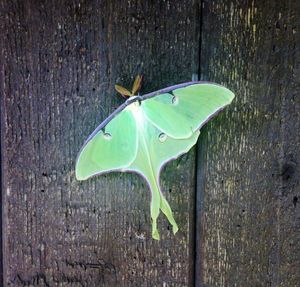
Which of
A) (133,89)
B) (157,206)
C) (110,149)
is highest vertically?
(133,89)

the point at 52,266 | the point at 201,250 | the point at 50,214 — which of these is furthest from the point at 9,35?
the point at 201,250

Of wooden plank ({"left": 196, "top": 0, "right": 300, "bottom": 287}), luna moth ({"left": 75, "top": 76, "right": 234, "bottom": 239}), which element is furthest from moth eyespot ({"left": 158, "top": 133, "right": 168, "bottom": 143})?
wooden plank ({"left": 196, "top": 0, "right": 300, "bottom": 287})

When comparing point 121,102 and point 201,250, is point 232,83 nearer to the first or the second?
point 121,102

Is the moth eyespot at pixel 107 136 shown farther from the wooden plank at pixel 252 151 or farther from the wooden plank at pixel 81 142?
the wooden plank at pixel 252 151

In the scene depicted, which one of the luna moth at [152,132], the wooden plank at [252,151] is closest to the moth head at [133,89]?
the luna moth at [152,132]

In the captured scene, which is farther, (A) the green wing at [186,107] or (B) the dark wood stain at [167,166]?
(B) the dark wood stain at [167,166]

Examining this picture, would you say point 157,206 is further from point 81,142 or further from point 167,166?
point 81,142

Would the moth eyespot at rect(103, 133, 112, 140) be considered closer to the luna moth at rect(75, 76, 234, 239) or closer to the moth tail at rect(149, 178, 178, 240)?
the luna moth at rect(75, 76, 234, 239)

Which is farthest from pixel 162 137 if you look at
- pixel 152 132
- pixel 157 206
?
pixel 157 206
